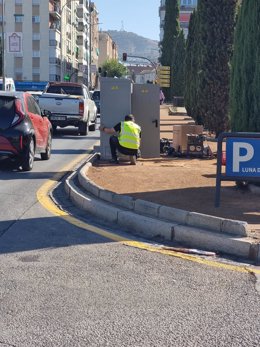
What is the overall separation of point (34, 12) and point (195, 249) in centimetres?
Answer: 9030

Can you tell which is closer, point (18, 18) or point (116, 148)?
point (116, 148)

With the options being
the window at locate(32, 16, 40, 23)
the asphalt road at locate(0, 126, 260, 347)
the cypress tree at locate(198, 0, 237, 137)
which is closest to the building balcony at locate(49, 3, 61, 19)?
the window at locate(32, 16, 40, 23)

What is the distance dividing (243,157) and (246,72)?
2762 mm

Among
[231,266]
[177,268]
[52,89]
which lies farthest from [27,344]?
[52,89]

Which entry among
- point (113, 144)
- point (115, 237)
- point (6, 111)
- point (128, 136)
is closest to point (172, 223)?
point (115, 237)

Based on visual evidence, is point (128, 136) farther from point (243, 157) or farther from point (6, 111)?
point (243, 157)

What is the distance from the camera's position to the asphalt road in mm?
4305

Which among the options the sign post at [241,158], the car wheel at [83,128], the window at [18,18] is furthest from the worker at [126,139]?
the window at [18,18]

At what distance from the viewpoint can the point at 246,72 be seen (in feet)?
34.5

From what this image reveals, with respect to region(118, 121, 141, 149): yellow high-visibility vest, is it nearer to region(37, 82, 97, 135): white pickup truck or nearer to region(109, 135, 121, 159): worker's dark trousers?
region(109, 135, 121, 159): worker's dark trousers

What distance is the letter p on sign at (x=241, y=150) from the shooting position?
824 centimetres

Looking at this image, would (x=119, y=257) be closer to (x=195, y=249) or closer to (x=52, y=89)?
(x=195, y=249)

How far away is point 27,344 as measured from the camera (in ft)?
13.5

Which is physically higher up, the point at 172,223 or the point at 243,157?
the point at 243,157
